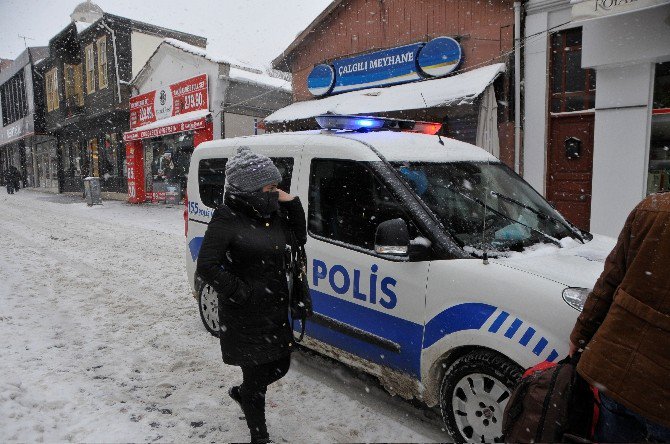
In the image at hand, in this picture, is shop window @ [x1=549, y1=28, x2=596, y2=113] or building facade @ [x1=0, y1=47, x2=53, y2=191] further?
building facade @ [x1=0, y1=47, x2=53, y2=191]

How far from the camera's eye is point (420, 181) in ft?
10.2

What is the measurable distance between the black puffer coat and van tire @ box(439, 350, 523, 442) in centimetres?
102

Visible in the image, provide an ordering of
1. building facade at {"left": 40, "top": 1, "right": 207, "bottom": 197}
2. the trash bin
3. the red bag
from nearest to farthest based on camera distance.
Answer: the red bag
the trash bin
building facade at {"left": 40, "top": 1, "right": 207, "bottom": 197}

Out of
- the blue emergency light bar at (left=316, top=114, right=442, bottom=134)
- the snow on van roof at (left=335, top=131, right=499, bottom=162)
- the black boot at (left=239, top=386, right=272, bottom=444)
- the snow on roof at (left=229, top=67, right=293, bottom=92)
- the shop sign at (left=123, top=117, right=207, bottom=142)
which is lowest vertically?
the black boot at (left=239, top=386, right=272, bottom=444)

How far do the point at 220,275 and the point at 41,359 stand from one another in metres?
2.76

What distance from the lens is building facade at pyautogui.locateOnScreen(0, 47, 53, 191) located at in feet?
108

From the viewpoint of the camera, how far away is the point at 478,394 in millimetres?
2553

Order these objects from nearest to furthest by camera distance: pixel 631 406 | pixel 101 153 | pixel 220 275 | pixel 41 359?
pixel 631 406 < pixel 220 275 < pixel 41 359 < pixel 101 153

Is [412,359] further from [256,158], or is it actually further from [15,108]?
[15,108]

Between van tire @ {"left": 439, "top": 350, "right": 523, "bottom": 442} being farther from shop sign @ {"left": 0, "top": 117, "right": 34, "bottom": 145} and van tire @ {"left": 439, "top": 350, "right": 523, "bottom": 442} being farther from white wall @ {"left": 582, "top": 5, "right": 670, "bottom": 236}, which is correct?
shop sign @ {"left": 0, "top": 117, "right": 34, "bottom": 145}

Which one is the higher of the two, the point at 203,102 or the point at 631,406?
the point at 203,102

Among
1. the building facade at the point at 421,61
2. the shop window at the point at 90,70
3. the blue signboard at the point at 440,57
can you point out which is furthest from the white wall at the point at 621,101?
the shop window at the point at 90,70

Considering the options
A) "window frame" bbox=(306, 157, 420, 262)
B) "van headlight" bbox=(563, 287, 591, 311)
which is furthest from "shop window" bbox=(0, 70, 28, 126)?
"van headlight" bbox=(563, 287, 591, 311)

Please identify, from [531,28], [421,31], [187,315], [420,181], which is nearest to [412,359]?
[420,181]
